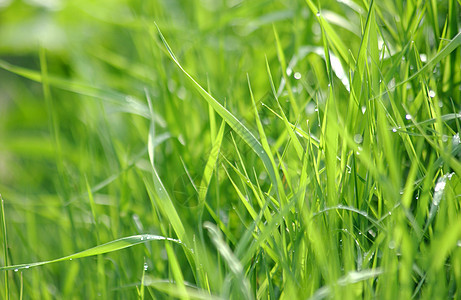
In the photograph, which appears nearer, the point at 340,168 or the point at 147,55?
the point at 340,168

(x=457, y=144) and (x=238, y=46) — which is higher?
(x=238, y=46)

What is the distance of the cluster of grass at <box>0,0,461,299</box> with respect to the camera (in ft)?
1.66

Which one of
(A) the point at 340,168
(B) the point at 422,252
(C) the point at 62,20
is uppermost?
(C) the point at 62,20

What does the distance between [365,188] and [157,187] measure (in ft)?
0.82

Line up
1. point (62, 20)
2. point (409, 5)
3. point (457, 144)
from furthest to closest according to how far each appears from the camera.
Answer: point (62, 20) < point (409, 5) < point (457, 144)

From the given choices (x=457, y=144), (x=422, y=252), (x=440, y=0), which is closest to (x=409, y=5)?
(x=440, y=0)

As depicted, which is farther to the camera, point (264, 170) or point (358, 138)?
point (264, 170)

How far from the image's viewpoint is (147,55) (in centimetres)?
115

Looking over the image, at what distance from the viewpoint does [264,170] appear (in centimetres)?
75

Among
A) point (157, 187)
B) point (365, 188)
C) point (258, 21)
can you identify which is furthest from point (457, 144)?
point (258, 21)

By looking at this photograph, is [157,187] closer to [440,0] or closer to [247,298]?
[247,298]

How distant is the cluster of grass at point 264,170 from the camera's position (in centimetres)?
51

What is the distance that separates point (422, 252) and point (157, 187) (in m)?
0.32

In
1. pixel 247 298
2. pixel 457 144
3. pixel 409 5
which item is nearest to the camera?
pixel 247 298
